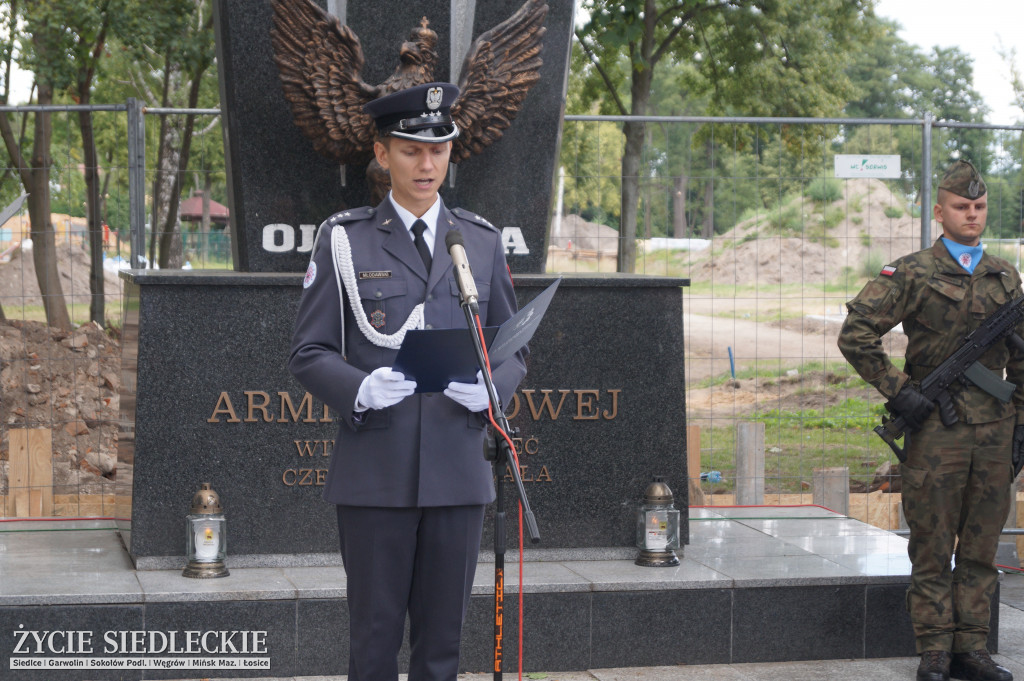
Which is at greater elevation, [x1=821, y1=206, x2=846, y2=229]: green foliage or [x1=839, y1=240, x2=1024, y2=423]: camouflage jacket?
[x1=821, y1=206, x2=846, y2=229]: green foliage

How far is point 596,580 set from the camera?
5.14m

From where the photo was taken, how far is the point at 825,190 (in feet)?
26.8

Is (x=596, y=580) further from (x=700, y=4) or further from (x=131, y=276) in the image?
(x=700, y=4)

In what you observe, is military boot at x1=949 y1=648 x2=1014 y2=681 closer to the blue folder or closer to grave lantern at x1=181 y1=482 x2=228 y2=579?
the blue folder

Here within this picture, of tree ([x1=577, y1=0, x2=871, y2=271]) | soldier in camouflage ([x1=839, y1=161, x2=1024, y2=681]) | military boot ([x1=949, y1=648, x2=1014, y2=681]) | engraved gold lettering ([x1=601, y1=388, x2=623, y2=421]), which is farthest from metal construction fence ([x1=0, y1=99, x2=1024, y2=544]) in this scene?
tree ([x1=577, y1=0, x2=871, y2=271])

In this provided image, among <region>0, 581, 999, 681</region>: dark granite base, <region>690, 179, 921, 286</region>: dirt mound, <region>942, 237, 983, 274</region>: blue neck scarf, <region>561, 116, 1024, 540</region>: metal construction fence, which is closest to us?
<region>0, 581, 999, 681</region>: dark granite base

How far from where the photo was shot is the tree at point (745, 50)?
55.6 feet

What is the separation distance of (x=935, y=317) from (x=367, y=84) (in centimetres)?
265

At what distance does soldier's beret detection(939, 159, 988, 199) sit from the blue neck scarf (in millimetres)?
203

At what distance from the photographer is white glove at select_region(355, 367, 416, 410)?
10.4ft

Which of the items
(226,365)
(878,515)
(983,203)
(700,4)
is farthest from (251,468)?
(700,4)

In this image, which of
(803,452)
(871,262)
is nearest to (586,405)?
(871,262)

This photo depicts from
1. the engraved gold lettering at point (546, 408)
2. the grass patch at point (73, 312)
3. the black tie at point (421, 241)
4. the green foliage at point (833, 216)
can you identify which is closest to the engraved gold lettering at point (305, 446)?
the engraved gold lettering at point (546, 408)

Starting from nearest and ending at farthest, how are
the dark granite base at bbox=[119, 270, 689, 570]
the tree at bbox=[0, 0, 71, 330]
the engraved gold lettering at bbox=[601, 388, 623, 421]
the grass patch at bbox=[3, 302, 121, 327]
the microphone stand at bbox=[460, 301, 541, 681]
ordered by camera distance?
the microphone stand at bbox=[460, 301, 541, 681], the dark granite base at bbox=[119, 270, 689, 570], the engraved gold lettering at bbox=[601, 388, 623, 421], the grass patch at bbox=[3, 302, 121, 327], the tree at bbox=[0, 0, 71, 330]
